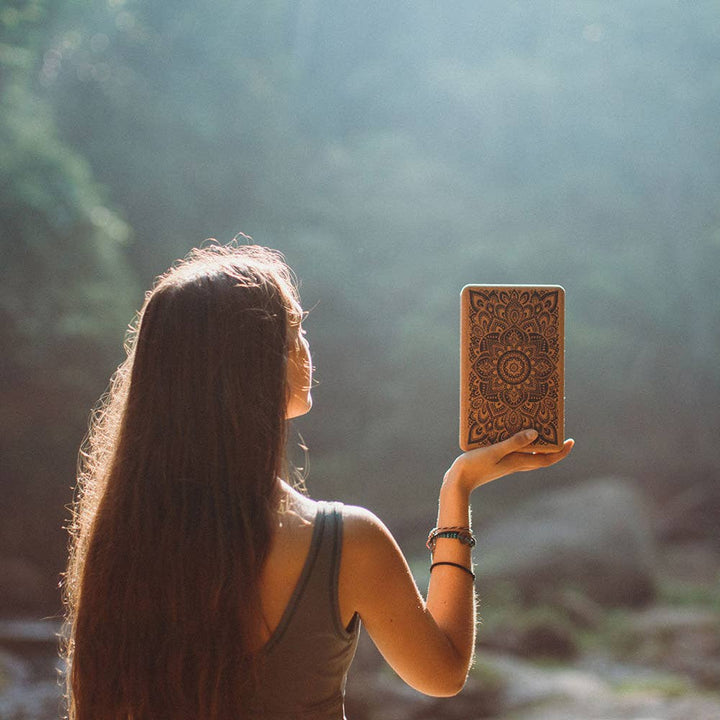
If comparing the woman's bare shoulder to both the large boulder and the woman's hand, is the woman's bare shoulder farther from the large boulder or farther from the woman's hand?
the large boulder

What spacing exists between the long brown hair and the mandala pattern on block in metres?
0.34

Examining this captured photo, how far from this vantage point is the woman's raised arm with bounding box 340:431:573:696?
0.82m

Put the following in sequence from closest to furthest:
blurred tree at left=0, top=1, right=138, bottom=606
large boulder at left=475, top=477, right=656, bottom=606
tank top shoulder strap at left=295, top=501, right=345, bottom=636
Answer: tank top shoulder strap at left=295, top=501, right=345, bottom=636, blurred tree at left=0, top=1, right=138, bottom=606, large boulder at left=475, top=477, right=656, bottom=606

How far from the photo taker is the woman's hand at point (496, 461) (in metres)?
0.99

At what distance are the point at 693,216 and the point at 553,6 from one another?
57.4 inches

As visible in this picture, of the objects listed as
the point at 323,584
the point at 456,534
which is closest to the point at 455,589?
the point at 456,534

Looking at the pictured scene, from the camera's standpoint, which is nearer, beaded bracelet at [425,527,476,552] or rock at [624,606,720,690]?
beaded bracelet at [425,527,476,552]

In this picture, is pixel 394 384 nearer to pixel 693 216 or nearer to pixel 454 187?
pixel 454 187

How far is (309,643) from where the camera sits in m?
0.81

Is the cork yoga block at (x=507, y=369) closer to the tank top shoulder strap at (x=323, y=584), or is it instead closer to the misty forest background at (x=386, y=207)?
the tank top shoulder strap at (x=323, y=584)

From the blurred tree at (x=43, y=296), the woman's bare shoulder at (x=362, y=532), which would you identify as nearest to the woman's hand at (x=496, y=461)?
the woman's bare shoulder at (x=362, y=532)

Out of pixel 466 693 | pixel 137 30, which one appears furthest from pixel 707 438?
pixel 137 30

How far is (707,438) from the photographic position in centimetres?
475

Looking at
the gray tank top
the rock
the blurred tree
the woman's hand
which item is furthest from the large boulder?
the gray tank top
